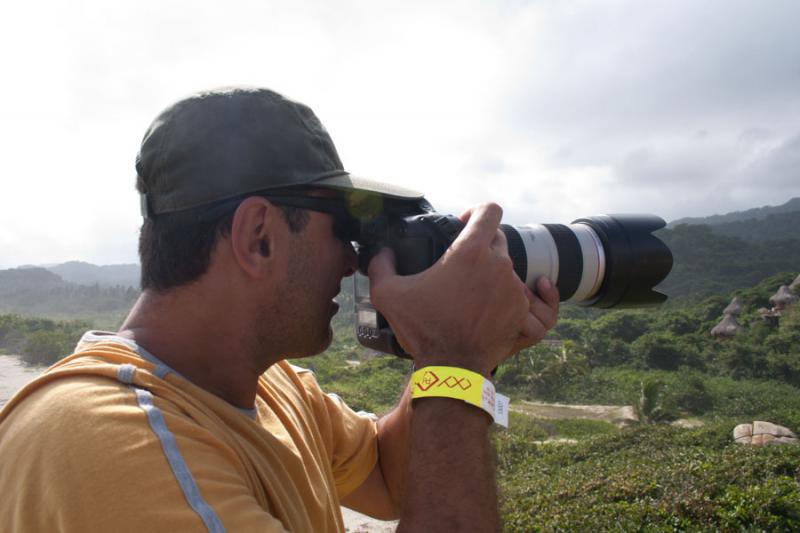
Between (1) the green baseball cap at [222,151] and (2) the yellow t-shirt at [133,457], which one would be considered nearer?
(2) the yellow t-shirt at [133,457]

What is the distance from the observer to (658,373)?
21297 millimetres

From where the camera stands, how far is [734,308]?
28188mm

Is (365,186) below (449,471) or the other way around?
the other way around

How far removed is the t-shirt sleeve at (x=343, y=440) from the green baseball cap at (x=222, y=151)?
25.4 inches

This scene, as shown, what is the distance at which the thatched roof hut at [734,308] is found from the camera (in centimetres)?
2793

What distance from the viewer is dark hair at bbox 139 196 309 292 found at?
1.11 metres

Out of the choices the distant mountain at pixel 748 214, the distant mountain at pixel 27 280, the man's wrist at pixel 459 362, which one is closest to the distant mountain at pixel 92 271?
the distant mountain at pixel 27 280

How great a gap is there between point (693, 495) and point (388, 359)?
18.6 meters

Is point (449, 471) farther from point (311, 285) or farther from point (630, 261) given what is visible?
point (630, 261)

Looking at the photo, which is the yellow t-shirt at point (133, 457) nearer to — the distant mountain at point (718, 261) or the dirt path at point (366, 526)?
the dirt path at point (366, 526)

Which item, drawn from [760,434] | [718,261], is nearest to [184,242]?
[760,434]

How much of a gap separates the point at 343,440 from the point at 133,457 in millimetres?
833

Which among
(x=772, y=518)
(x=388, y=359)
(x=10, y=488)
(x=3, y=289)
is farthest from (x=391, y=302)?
(x=3, y=289)

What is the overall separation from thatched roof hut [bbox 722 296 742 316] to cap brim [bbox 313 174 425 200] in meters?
30.9
